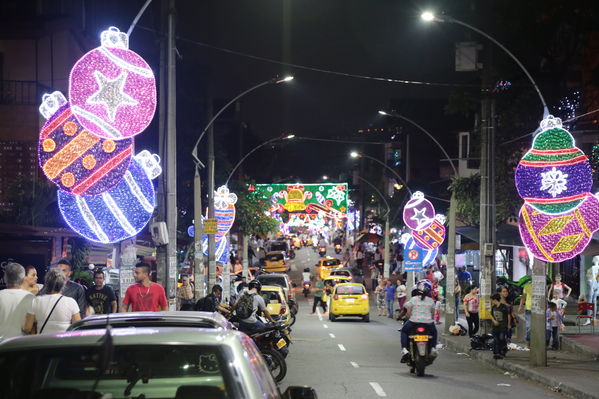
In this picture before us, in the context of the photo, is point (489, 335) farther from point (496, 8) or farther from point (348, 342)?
point (496, 8)

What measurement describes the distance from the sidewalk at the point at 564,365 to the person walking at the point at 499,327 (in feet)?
0.68

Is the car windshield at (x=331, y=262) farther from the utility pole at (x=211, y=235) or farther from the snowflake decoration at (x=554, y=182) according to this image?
the snowflake decoration at (x=554, y=182)

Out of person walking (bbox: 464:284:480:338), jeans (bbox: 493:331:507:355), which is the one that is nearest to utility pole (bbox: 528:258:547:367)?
jeans (bbox: 493:331:507:355)

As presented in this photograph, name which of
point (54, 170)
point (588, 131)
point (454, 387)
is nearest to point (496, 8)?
point (454, 387)

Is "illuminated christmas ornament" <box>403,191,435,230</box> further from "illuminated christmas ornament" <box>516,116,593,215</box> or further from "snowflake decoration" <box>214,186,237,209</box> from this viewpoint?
"illuminated christmas ornament" <box>516,116,593,215</box>

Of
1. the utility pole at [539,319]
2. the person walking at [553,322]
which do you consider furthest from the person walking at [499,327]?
the person walking at [553,322]

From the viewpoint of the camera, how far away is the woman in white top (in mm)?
→ 10734

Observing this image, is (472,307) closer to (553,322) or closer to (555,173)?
(553,322)

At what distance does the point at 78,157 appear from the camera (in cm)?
1502

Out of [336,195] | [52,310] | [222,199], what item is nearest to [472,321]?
[222,199]

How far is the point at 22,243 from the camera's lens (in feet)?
79.6

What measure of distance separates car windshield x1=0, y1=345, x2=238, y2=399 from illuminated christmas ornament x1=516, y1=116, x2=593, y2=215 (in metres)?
13.7

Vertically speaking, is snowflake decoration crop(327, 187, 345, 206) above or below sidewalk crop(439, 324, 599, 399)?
above

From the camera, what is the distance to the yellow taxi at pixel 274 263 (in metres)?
71.9
